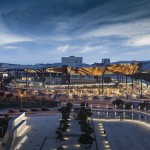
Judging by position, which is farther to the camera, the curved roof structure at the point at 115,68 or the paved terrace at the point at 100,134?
the curved roof structure at the point at 115,68

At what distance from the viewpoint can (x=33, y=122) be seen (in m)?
45.7

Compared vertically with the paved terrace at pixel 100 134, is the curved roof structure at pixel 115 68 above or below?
above

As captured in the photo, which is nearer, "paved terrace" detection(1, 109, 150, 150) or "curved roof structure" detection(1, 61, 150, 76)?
"paved terrace" detection(1, 109, 150, 150)

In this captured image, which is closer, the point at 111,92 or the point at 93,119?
the point at 93,119

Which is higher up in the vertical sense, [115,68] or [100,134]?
[115,68]

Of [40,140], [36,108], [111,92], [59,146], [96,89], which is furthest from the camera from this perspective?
[96,89]

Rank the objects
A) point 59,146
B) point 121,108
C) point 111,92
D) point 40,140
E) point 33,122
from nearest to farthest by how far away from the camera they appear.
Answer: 1. point 59,146
2. point 40,140
3. point 33,122
4. point 121,108
5. point 111,92

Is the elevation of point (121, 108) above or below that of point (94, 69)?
below

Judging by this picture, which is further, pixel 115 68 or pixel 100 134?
pixel 115 68

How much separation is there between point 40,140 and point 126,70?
59513 millimetres

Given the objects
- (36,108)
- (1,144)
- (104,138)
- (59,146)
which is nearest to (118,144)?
(104,138)

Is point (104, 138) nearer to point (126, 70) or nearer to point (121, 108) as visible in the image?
point (121, 108)

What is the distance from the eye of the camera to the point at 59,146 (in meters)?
31.9

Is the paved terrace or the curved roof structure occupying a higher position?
the curved roof structure
